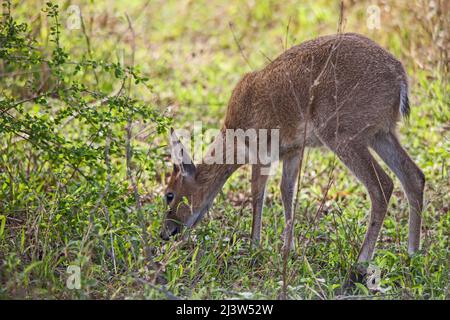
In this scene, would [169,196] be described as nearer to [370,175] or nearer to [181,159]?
[181,159]

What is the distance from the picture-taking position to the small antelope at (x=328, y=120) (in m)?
5.87

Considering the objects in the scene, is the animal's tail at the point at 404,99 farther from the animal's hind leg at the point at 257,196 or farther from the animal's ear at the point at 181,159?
the animal's ear at the point at 181,159

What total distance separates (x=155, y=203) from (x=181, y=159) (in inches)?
18.1

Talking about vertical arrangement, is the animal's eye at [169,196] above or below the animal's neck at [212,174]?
below

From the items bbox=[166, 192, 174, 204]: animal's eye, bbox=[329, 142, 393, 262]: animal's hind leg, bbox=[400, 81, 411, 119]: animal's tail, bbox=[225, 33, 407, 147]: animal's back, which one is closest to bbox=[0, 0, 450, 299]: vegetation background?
bbox=[166, 192, 174, 204]: animal's eye

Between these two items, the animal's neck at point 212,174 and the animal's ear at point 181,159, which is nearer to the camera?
the animal's ear at point 181,159

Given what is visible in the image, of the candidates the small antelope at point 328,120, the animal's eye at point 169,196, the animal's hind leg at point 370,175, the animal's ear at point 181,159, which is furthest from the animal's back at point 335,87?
the animal's eye at point 169,196

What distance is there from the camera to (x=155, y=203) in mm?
6578

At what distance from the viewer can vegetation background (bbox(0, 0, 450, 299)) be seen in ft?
16.7

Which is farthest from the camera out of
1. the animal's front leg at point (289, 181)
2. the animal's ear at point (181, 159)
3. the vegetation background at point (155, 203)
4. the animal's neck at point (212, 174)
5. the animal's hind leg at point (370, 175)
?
the animal's front leg at point (289, 181)

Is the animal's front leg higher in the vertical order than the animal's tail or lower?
lower

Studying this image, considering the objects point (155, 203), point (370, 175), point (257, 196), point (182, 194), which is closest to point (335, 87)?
point (370, 175)

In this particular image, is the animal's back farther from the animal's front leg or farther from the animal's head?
the animal's head
